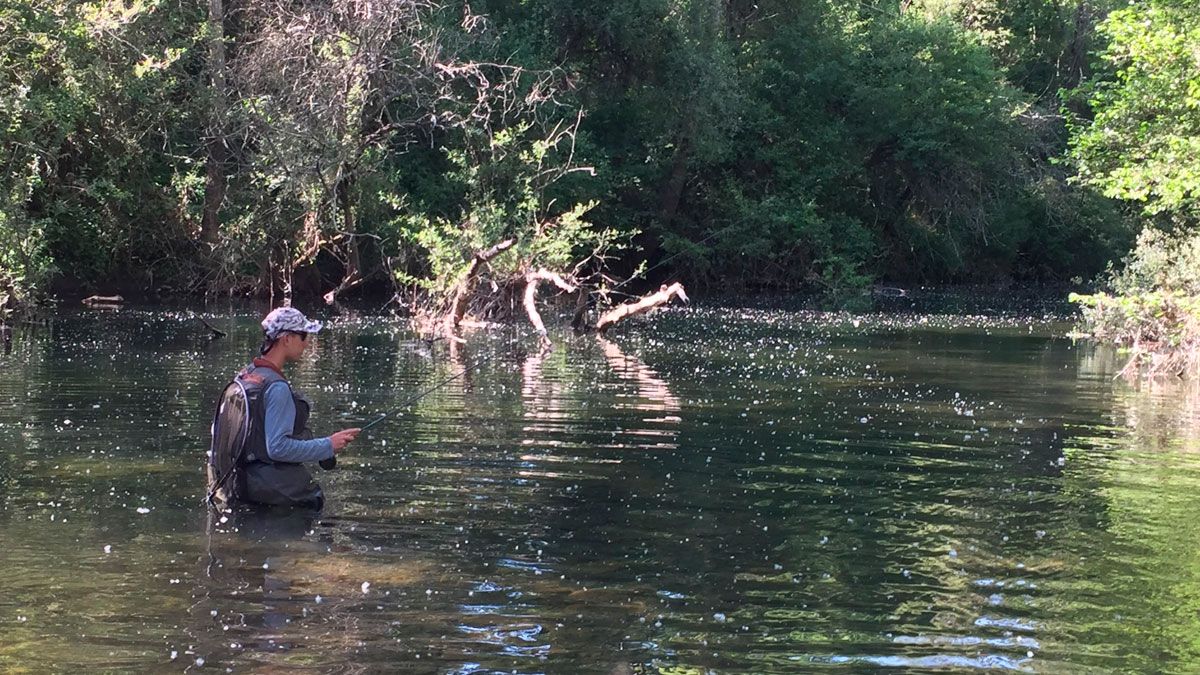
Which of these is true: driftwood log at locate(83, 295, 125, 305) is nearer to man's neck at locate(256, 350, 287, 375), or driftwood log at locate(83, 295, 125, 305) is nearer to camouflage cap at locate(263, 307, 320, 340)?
man's neck at locate(256, 350, 287, 375)

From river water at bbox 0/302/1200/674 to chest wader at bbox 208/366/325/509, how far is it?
0.64ft

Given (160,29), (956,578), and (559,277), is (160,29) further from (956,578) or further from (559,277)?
(956,578)

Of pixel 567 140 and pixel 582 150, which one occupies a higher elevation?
pixel 567 140

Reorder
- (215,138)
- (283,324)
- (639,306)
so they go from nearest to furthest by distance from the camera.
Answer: (283,324), (639,306), (215,138)

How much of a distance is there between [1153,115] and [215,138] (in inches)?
873

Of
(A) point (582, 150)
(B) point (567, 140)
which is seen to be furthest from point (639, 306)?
(B) point (567, 140)

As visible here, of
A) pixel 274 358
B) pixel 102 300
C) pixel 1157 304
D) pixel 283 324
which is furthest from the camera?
pixel 102 300

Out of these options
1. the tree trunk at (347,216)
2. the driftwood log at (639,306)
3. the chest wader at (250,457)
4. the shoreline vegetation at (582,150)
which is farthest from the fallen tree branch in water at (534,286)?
the chest wader at (250,457)

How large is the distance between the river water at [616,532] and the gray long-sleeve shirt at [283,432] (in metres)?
0.53

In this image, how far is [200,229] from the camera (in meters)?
37.3

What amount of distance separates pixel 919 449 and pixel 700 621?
700 cm

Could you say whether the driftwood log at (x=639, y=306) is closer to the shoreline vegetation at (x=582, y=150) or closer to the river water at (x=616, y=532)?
the shoreline vegetation at (x=582, y=150)

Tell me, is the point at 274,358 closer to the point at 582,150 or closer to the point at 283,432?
the point at 283,432

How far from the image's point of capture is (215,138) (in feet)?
117
